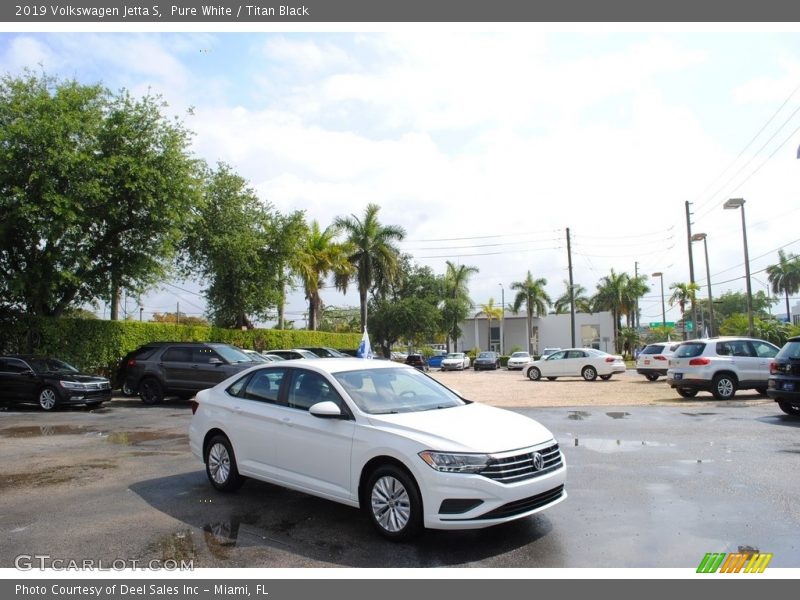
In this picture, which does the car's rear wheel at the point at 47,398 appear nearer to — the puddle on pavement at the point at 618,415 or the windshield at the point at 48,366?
the windshield at the point at 48,366

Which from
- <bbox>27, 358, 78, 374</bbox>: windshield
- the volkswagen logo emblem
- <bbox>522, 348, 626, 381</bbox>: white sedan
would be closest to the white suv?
<bbox>522, 348, 626, 381</bbox>: white sedan

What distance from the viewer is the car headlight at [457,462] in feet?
16.9

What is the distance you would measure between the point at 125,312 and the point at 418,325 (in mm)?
36458

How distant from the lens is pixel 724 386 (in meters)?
17.1

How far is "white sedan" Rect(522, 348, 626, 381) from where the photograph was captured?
2869 cm

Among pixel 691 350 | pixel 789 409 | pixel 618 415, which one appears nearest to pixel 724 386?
pixel 691 350

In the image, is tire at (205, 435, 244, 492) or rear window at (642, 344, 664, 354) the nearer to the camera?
tire at (205, 435, 244, 492)

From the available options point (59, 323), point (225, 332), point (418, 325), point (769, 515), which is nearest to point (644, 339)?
point (418, 325)

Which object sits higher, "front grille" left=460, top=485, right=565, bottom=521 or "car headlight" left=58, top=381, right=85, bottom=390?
"car headlight" left=58, top=381, right=85, bottom=390

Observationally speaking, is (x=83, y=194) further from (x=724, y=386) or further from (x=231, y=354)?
(x=724, y=386)

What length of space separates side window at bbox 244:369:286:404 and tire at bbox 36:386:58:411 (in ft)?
39.8

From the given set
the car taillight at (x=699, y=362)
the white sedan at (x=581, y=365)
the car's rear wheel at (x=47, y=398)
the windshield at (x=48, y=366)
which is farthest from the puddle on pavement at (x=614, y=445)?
the white sedan at (x=581, y=365)

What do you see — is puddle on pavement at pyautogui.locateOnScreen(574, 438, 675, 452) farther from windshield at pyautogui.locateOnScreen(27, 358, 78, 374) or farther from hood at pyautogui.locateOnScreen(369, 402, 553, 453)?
windshield at pyautogui.locateOnScreen(27, 358, 78, 374)
